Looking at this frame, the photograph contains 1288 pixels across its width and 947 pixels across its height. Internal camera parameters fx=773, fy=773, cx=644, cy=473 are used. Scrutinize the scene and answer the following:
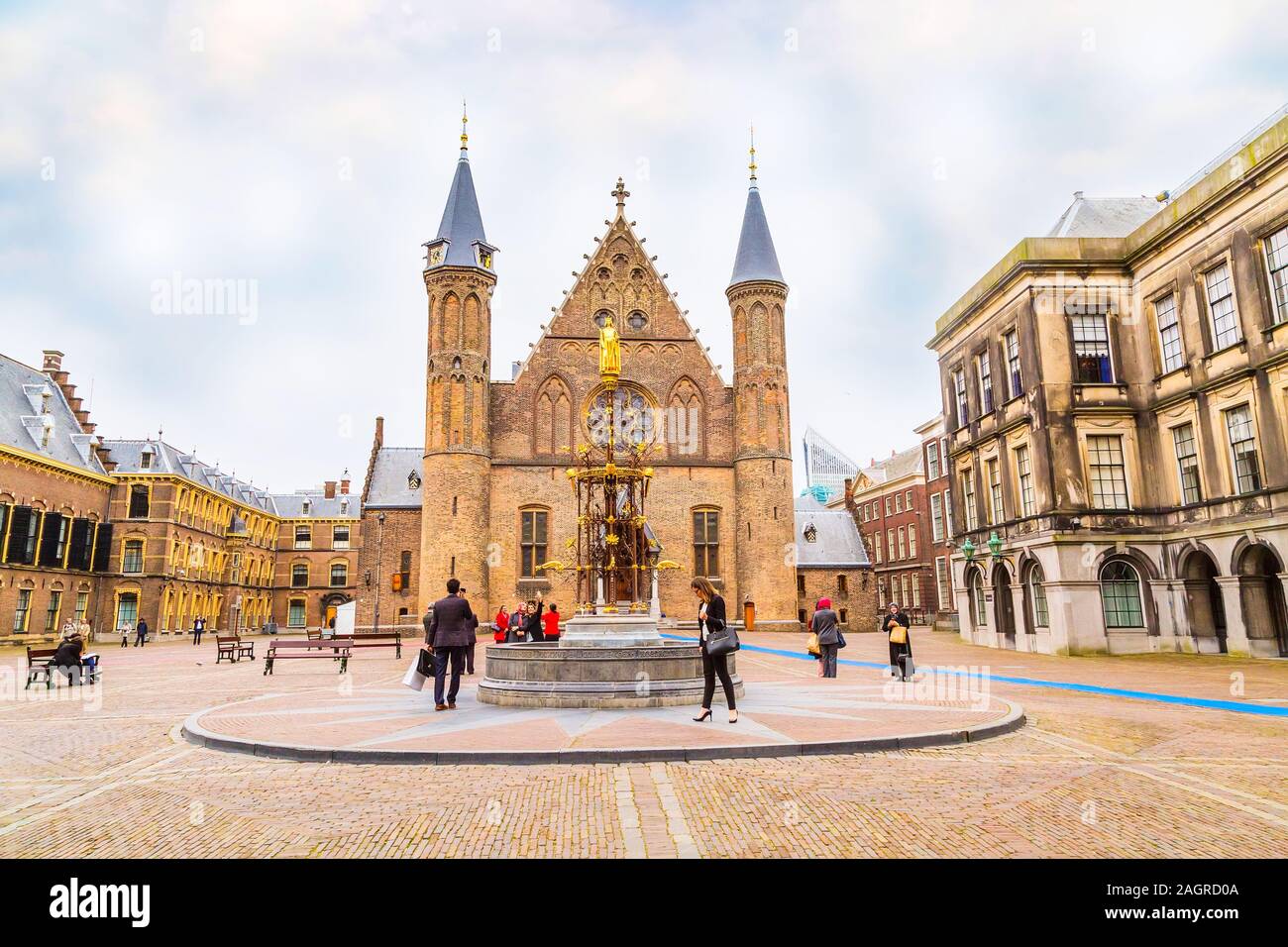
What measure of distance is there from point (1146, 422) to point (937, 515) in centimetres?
2552

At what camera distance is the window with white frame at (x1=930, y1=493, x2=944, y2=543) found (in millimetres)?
47031

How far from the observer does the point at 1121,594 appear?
72.9 feet

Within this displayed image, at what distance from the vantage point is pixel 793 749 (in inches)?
317

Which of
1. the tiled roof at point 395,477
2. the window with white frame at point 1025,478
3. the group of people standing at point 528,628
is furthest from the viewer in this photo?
the tiled roof at point 395,477

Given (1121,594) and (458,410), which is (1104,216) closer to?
(1121,594)

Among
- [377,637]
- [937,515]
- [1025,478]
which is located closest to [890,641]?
[1025,478]

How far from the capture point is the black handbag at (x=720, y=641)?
9375 mm

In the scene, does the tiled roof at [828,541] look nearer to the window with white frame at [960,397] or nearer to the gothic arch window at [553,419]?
the gothic arch window at [553,419]

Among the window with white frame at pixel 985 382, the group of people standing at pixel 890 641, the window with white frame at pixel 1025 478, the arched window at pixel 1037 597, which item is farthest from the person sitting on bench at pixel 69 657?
the window with white frame at pixel 985 382

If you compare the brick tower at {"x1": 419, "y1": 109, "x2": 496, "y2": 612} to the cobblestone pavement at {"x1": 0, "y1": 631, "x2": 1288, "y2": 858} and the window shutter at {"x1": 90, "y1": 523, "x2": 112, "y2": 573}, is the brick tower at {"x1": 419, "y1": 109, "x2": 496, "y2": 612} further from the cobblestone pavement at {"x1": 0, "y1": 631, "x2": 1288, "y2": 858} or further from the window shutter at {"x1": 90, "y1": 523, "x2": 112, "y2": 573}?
the cobblestone pavement at {"x1": 0, "y1": 631, "x2": 1288, "y2": 858}

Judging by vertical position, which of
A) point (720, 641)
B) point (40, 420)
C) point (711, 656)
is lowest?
point (711, 656)

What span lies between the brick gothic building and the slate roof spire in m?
0.08

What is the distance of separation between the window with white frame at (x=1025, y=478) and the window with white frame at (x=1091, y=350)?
2.68m
